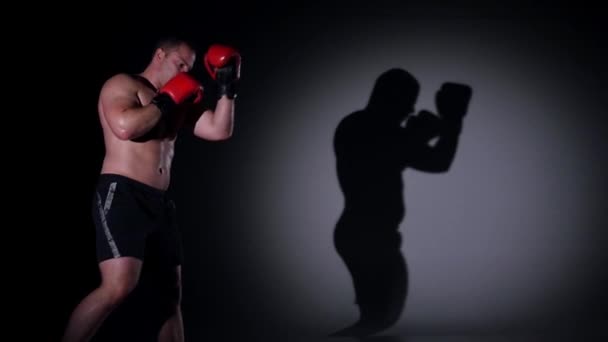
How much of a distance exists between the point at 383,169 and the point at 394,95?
39 centimetres

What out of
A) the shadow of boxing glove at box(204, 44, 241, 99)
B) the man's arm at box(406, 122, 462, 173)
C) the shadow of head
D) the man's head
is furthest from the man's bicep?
the man's arm at box(406, 122, 462, 173)

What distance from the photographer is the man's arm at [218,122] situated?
2305 mm

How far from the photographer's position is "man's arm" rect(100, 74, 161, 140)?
188cm

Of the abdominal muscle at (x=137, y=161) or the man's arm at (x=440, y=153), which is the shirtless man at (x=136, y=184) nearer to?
the abdominal muscle at (x=137, y=161)

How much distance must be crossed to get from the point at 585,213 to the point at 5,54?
2876mm

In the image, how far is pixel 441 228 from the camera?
308 centimetres

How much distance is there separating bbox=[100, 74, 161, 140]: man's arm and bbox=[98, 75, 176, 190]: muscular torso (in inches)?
2.2

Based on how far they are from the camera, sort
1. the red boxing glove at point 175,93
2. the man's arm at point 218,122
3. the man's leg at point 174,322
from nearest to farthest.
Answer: the red boxing glove at point 175,93 → the man's leg at point 174,322 → the man's arm at point 218,122

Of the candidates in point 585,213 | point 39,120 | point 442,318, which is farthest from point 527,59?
point 39,120

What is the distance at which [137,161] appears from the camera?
2023mm

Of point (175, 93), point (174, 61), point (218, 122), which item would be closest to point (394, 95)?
point (218, 122)

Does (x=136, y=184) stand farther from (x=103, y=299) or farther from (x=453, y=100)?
(x=453, y=100)

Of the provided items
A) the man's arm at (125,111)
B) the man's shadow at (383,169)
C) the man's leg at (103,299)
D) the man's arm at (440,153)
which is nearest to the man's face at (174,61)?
the man's arm at (125,111)

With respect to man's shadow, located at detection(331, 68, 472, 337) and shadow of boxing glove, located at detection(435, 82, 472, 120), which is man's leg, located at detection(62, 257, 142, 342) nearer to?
man's shadow, located at detection(331, 68, 472, 337)
